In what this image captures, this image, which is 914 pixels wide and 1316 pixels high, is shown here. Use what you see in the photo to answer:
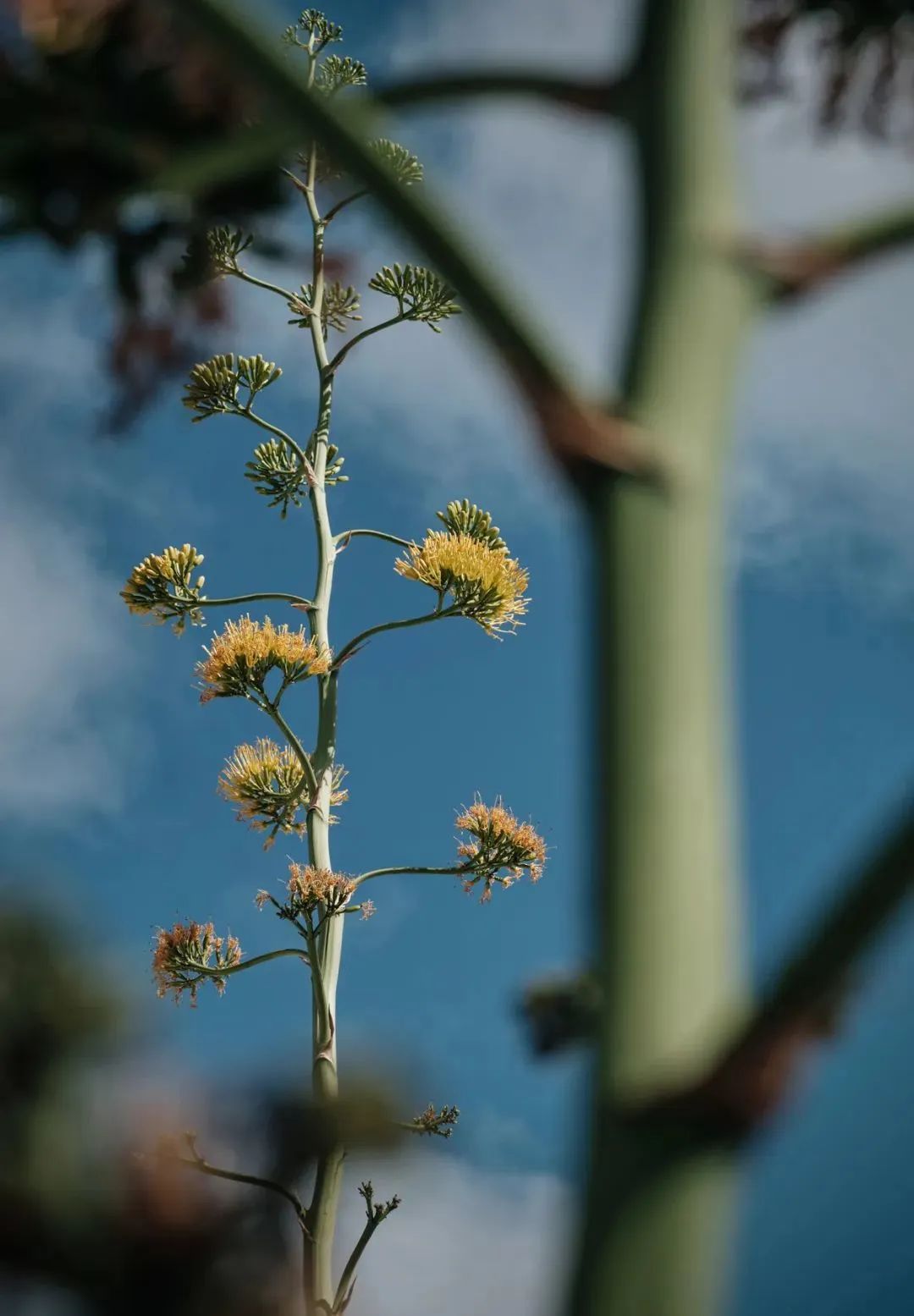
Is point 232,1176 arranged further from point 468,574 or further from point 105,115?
point 468,574

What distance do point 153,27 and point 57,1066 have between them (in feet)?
2.55

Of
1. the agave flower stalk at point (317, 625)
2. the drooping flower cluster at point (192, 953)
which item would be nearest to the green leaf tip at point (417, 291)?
the agave flower stalk at point (317, 625)

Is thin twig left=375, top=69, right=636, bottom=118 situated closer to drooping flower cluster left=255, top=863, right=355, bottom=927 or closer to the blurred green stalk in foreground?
the blurred green stalk in foreground

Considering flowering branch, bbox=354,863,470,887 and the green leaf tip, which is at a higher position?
the green leaf tip

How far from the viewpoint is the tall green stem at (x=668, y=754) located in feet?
1.75

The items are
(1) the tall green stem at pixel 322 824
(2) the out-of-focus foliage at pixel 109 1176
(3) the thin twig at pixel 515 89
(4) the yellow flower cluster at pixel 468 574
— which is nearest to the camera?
(2) the out-of-focus foliage at pixel 109 1176

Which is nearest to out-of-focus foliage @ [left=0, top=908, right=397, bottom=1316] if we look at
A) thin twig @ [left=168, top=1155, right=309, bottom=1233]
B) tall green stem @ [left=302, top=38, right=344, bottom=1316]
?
thin twig @ [left=168, top=1155, right=309, bottom=1233]

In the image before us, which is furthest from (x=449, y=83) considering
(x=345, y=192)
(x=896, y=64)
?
(x=345, y=192)

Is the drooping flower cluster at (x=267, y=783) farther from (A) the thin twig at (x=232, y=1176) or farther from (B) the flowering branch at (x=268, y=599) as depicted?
(A) the thin twig at (x=232, y=1176)

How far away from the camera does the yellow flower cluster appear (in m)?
3.72

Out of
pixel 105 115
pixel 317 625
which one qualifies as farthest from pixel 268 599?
pixel 105 115

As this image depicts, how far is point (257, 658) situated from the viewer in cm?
354

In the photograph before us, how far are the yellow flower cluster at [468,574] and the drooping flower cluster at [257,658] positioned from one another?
0.39 meters

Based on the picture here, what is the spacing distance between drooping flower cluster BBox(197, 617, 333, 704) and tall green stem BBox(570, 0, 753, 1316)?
2.80 meters
